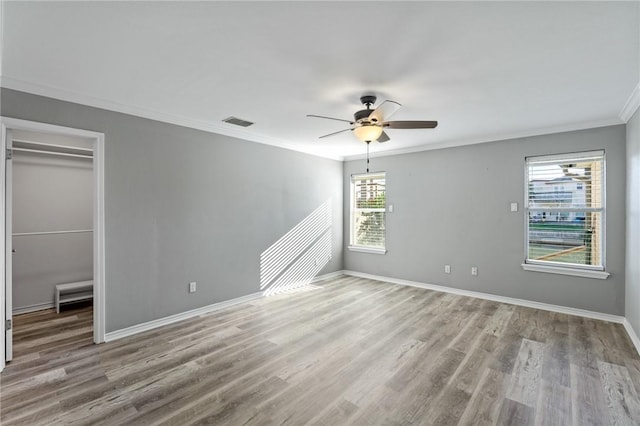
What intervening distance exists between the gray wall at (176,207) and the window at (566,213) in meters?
3.75

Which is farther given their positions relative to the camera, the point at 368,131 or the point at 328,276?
the point at 328,276

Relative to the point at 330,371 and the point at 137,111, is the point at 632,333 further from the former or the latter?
the point at 137,111

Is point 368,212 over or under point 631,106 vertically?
under

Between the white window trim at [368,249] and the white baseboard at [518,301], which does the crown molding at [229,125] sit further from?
the white baseboard at [518,301]

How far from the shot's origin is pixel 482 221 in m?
4.73

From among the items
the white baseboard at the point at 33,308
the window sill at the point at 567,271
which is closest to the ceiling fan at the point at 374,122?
the window sill at the point at 567,271

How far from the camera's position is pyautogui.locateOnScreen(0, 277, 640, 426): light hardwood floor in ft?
6.74

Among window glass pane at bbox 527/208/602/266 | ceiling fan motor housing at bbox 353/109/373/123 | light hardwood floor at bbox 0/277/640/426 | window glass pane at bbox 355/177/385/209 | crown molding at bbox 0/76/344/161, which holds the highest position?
crown molding at bbox 0/76/344/161

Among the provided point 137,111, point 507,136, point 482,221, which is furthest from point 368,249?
point 137,111

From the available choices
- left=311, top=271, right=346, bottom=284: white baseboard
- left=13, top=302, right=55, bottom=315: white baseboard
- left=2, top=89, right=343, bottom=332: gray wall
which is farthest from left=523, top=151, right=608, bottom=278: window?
left=13, top=302, right=55, bottom=315: white baseboard

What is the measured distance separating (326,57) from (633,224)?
12.4ft

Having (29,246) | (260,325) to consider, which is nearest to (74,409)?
(260,325)

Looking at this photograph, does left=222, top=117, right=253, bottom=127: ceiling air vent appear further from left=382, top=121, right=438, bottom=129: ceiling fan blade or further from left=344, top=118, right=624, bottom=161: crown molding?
left=344, top=118, right=624, bottom=161: crown molding

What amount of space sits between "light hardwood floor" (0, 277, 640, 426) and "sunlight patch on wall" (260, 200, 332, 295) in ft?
3.36
